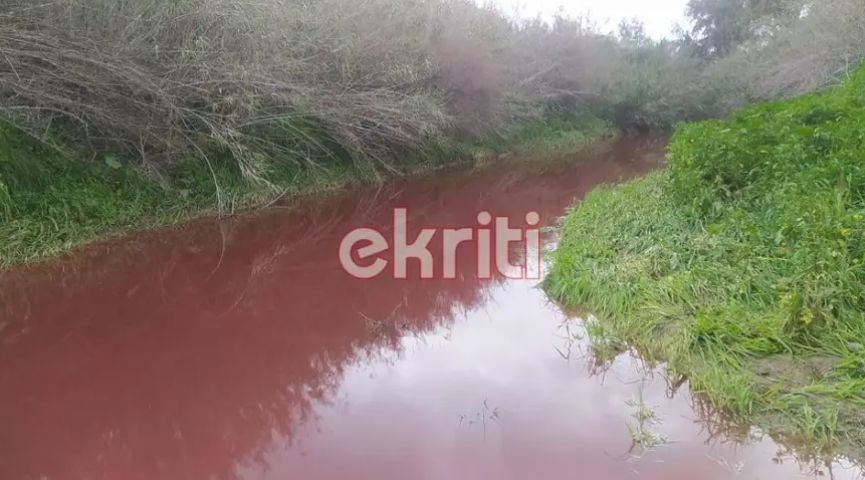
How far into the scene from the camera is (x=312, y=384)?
4.34 metres

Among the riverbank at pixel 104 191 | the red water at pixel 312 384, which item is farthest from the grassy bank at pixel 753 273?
the riverbank at pixel 104 191

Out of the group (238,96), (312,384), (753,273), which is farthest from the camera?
(238,96)

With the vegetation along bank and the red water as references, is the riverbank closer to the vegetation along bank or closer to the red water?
the vegetation along bank

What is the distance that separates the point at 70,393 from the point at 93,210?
4.03 metres

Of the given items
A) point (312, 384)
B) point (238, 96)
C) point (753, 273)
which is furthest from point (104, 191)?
point (753, 273)

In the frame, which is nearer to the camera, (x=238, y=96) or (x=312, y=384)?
(x=312, y=384)

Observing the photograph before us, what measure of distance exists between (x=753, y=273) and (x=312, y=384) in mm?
3240

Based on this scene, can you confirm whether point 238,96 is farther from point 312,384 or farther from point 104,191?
point 312,384

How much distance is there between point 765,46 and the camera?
65.2 feet

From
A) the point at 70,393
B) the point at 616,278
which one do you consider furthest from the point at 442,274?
the point at 70,393

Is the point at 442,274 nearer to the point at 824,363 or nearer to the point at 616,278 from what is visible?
the point at 616,278

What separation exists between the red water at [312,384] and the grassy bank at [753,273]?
24 centimetres

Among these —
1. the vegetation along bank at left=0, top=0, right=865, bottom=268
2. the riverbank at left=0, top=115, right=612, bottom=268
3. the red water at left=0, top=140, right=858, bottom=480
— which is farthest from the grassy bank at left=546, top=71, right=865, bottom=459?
the riverbank at left=0, top=115, right=612, bottom=268

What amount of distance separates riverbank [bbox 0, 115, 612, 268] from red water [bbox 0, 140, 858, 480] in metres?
0.46
